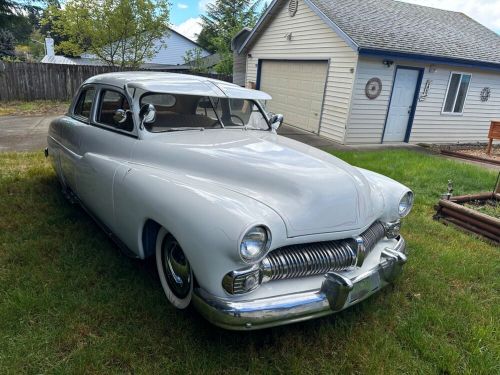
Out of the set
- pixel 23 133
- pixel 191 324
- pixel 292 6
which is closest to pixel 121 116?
pixel 191 324

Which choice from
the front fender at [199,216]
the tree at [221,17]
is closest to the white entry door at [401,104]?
the front fender at [199,216]

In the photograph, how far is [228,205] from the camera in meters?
2.30

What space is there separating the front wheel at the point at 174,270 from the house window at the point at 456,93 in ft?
39.0

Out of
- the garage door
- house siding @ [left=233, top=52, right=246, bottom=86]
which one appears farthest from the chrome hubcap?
house siding @ [left=233, top=52, right=246, bottom=86]

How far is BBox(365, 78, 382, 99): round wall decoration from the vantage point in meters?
10.3

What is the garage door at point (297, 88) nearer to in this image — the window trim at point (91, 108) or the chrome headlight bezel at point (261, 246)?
the window trim at point (91, 108)

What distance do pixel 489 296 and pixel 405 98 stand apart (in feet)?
29.7

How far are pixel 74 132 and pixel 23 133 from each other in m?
6.82

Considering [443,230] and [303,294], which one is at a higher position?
[303,294]

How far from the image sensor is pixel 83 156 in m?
3.76

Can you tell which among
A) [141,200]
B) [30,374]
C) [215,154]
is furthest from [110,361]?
[215,154]

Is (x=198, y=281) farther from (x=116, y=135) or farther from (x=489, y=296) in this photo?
(x=489, y=296)

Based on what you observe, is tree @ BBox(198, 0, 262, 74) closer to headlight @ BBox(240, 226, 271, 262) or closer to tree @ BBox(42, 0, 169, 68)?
tree @ BBox(42, 0, 169, 68)

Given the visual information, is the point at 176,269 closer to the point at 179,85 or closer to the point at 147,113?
the point at 147,113
